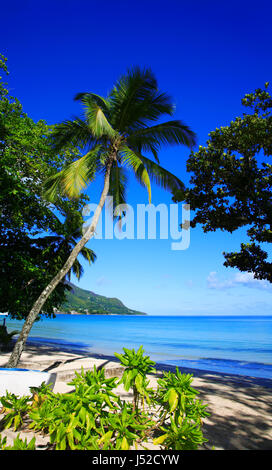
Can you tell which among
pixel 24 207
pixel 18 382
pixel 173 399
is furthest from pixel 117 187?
pixel 173 399

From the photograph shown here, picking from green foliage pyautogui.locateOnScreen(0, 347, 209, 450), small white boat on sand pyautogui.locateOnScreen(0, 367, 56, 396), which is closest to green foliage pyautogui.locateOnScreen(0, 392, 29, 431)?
green foliage pyautogui.locateOnScreen(0, 347, 209, 450)

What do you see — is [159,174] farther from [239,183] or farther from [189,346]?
[189,346]

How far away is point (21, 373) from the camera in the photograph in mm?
4242

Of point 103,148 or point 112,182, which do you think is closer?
point 103,148

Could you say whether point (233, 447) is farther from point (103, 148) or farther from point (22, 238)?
point (22, 238)

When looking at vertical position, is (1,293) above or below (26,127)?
below

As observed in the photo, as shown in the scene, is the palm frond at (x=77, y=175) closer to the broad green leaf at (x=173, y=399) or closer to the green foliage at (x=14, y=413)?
the green foliage at (x=14, y=413)

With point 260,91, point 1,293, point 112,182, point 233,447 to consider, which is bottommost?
point 233,447

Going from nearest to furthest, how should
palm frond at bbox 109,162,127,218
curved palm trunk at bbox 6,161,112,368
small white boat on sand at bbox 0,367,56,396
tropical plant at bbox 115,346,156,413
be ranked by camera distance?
tropical plant at bbox 115,346,156,413
small white boat on sand at bbox 0,367,56,396
curved palm trunk at bbox 6,161,112,368
palm frond at bbox 109,162,127,218

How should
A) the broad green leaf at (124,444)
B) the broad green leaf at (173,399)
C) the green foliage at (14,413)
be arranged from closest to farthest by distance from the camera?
1. the broad green leaf at (124,444)
2. the broad green leaf at (173,399)
3. the green foliage at (14,413)

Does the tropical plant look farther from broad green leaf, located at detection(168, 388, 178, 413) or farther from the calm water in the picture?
the calm water

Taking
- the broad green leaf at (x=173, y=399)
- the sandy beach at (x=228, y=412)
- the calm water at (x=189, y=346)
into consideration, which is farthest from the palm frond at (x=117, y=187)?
the calm water at (x=189, y=346)

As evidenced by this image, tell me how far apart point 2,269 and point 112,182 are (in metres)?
6.01
